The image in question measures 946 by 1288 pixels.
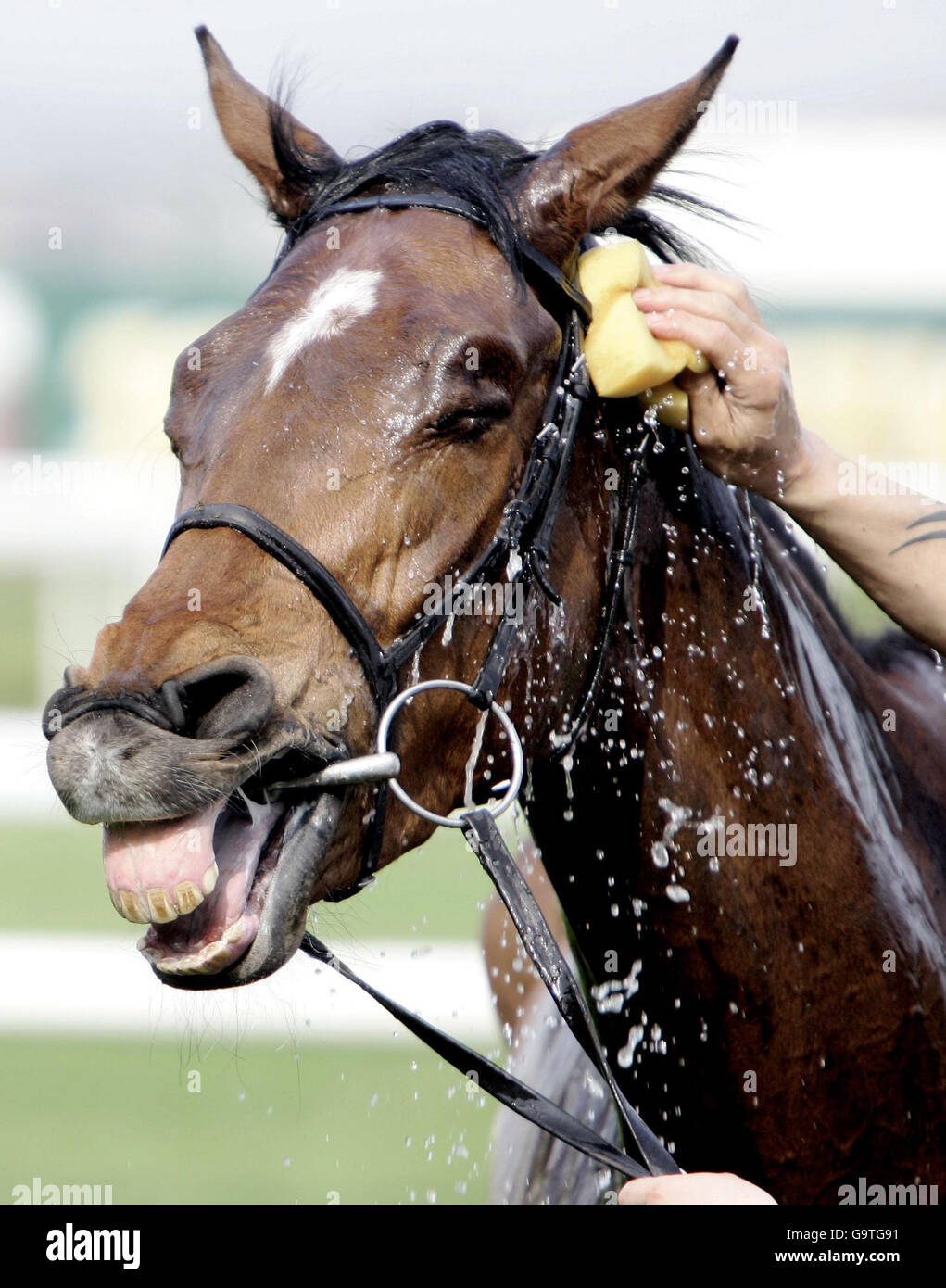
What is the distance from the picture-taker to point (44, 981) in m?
5.67

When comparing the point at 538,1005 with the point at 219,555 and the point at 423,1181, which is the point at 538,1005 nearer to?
the point at 423,1181

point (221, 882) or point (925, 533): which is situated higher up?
point (925, 533)

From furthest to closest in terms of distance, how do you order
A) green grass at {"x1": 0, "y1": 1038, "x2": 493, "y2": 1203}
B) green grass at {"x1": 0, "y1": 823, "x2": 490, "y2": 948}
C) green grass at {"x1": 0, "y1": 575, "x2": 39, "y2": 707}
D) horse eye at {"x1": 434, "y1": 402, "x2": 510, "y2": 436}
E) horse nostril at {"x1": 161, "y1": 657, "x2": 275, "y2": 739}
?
green grass at {"x1": 0, "y1": 575, "x2": 39, "y2": 707} < green grass at {"x1": 0, "y1": 823, "x2": 490, "y2": 948} < green grass at {"x1": 0, "y1": 1038, "x2": 493, "y2": 1203} < horse eye at {"x1": 434, "y1": 402, "x2": 510, "y2": 436} < horse nostril at {"x1": 161, "y1": 657, "x2": 275, "y2": 739}

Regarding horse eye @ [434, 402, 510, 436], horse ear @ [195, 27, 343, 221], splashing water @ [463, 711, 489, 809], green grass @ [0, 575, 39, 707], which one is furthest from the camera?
green grass @ [0, 575, 39, 707]

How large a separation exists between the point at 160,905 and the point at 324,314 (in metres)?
0.87

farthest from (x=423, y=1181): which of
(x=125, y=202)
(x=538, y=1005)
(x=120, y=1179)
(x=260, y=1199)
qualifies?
(x=125, y=202)

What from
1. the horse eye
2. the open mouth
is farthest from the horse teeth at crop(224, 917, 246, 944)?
the horse eye

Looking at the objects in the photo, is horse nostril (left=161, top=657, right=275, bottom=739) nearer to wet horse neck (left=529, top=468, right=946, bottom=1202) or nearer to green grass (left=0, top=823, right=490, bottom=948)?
wet horse neck (left=529, top=468, right=946, bottom=1202)

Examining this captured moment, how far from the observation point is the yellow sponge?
2.12m

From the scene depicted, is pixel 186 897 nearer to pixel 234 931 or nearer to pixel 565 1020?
pixel 234 931

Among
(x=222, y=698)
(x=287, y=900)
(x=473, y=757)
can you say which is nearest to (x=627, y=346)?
(x=473, y=757)

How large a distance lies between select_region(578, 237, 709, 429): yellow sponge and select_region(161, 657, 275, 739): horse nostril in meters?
0.75

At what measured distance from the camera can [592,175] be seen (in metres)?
2.25

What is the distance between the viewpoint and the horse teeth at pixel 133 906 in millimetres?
1765
